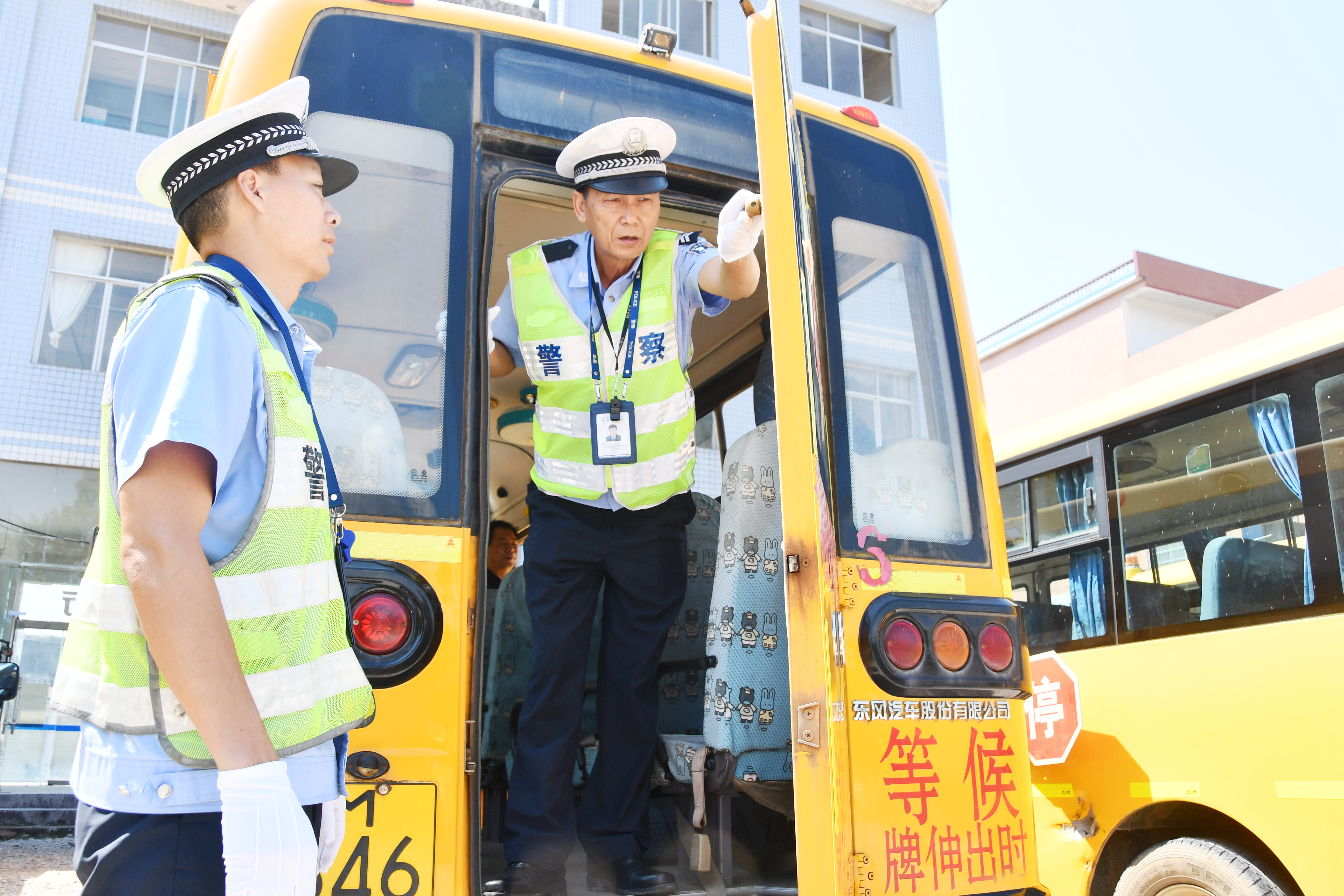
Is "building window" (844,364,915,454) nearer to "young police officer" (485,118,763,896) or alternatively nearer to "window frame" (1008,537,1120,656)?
"young police officer" (485,118,763,896)

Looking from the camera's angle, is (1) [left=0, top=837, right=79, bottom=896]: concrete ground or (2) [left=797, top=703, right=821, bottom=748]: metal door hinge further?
(1) [left=0, top=837, right=79, bottom=896]: concrete ground

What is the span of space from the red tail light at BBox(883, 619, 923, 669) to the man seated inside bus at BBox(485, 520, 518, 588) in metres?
3.32

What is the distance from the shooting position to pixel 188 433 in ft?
3.72

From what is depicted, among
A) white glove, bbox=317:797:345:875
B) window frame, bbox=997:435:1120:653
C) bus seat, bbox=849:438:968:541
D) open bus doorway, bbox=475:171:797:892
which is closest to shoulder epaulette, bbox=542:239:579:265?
open bus doorway, bbox=475:171:797:892

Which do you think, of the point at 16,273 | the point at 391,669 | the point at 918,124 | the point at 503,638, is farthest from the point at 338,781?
the point at 918,124

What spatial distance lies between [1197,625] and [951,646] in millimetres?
2393

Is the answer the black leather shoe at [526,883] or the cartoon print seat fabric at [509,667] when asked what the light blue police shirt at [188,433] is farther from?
the cartoon print seat fabric at [509,667]

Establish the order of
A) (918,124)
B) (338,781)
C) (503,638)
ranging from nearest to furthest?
(338,781) < (503,638) < (918,124)

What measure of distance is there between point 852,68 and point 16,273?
506 inches

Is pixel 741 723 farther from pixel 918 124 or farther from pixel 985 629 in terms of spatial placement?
pixel 918 124

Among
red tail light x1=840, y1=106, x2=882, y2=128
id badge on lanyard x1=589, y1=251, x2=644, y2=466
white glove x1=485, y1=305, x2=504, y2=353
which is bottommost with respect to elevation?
id badge on lanyard x1=589, y1=251, x2=644, y2=466

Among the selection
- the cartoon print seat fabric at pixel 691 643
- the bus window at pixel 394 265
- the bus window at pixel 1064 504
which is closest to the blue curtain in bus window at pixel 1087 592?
the bus window at pixel 1064 504

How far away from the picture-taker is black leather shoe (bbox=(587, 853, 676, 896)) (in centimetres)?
236

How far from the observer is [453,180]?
7.59 ft
